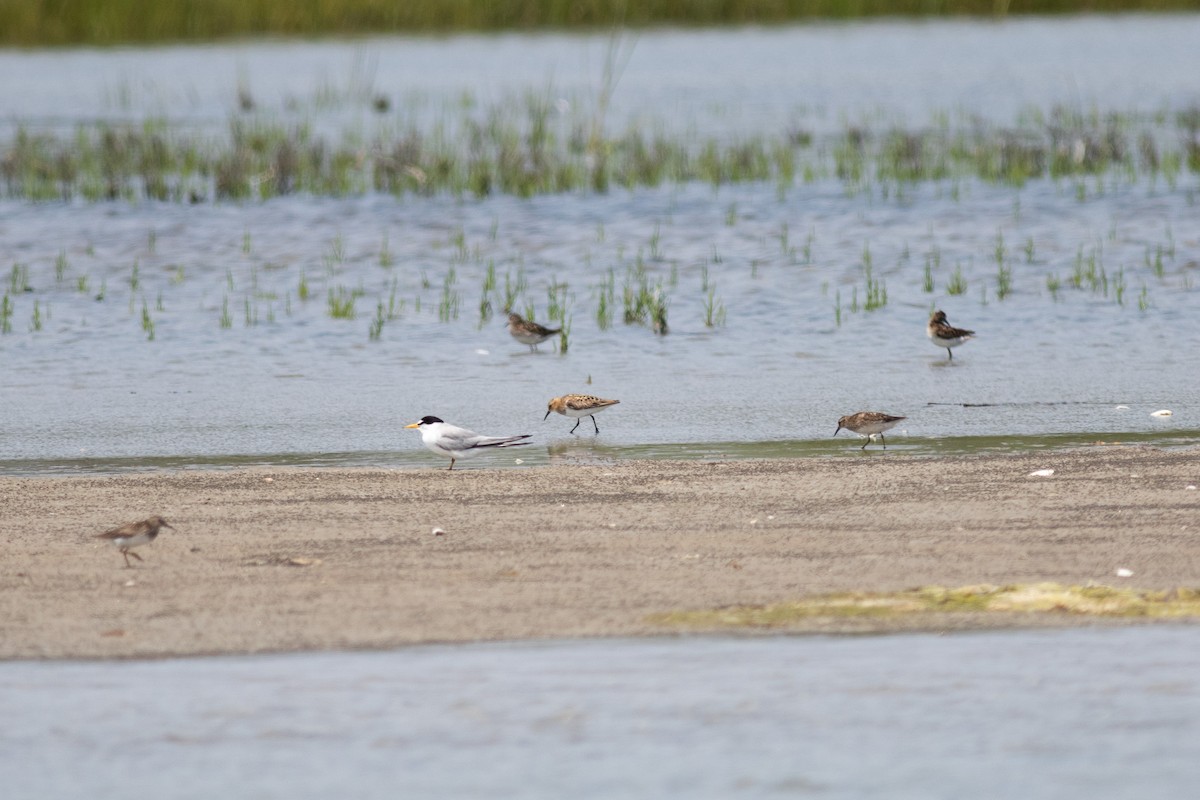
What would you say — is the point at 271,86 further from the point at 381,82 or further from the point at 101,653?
the point at 101,653

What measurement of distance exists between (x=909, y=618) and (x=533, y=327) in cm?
707

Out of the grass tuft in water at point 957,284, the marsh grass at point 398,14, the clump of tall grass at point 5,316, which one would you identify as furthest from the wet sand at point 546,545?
the marsh grass at point 398,14

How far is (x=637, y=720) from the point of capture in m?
5.55

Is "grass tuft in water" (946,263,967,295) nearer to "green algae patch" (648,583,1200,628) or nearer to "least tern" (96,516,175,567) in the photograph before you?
"green algae patch" (648,583,1200,628)

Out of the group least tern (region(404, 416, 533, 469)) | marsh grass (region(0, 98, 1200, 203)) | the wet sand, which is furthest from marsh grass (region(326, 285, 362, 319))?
the wet sand

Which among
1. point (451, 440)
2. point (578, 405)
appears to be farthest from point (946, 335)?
point (451, 440)

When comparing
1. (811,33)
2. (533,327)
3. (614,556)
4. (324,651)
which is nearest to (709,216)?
(533,327)

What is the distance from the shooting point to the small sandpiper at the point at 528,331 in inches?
521

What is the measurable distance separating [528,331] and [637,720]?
7857 millimetres

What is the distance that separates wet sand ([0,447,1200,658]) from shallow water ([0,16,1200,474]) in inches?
38.2

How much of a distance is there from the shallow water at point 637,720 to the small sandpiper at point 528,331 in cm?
710

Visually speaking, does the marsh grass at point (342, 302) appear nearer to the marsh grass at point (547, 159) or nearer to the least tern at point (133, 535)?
the marsh grass at point (547, 159)

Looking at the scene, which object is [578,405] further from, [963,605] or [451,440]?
[963,605]

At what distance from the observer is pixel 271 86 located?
3350cm
